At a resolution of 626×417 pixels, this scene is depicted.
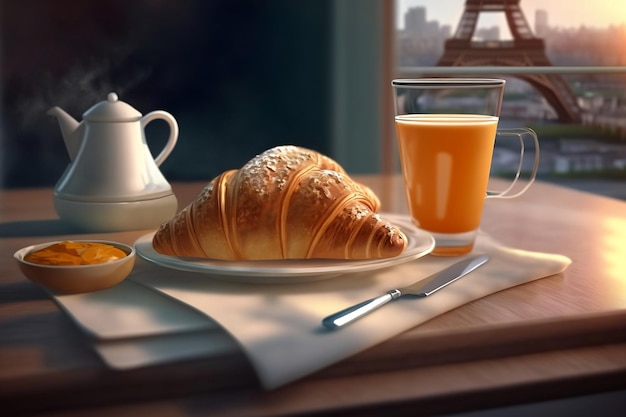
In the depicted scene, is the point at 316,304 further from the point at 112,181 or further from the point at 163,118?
the point at 163,118

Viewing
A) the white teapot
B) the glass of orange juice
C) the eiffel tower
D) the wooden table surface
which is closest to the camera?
the wooden table surface

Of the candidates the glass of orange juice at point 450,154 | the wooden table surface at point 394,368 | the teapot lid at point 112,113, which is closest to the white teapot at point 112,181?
the teapot lid at point 112,113

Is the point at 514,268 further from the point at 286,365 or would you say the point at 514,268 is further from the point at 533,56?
the point at 533,56

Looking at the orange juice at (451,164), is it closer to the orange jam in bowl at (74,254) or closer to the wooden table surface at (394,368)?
the wooden table surface at (394,368)

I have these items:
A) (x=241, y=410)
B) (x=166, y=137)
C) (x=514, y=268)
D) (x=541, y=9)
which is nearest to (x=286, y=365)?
(x=241, y=410)

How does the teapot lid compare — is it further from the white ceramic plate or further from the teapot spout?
the white ceramic plate

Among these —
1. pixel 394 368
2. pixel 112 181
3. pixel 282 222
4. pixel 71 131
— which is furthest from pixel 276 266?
pixel 71 131

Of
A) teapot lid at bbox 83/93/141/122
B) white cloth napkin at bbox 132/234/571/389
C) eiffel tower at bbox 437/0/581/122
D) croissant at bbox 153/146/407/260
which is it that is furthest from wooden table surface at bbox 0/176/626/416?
eiffel tower at bbox 437/0/581/122
